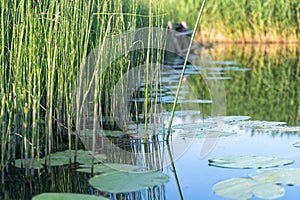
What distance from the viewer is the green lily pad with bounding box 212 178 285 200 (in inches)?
72.9

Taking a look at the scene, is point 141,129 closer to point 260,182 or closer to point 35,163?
point 35,163

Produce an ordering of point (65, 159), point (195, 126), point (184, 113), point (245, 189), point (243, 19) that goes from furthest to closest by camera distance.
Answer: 1. point (243, 19)
2. point (184, 113)
3. point (195, 126)
4. point (65, 159)
5. point (245, 189)

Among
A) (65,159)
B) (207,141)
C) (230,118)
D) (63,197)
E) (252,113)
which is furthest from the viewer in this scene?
(252,113)

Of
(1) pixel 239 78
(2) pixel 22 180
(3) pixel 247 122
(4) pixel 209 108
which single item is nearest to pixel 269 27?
(1) pixel 239 78

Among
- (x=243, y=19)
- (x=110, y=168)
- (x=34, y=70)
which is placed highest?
(x=243, y=19)

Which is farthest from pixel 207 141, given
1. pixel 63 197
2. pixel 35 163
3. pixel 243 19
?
pixel 243 19

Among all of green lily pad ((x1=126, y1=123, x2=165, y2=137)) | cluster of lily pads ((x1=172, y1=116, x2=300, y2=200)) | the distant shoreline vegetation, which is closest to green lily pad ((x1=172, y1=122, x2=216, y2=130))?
cluster of lily pads ((x1=172, y1=116, x2=300, y2=200))

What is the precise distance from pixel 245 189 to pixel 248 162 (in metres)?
0.36

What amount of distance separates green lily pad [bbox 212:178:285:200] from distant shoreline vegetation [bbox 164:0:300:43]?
646 centimetres

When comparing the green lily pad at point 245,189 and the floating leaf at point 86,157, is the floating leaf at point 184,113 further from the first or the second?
the green lily pad at point 245,189

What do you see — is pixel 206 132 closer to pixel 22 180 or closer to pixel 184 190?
pixel 184 190

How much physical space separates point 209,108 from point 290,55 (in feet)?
12.7

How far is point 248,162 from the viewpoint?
2.25m

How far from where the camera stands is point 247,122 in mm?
3080
